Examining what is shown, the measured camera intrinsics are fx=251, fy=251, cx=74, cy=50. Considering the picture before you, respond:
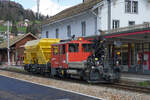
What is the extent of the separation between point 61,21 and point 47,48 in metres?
12.9

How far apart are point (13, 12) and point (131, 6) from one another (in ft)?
351

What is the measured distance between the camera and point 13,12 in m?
128

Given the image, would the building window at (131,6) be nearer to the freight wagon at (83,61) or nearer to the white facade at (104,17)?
the white facade at (104,17)

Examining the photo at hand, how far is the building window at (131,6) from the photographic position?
29.2 m

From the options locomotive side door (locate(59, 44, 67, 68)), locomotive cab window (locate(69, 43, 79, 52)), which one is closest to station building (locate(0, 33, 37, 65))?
locomotive side door (locate(59, 44, 67, 68))

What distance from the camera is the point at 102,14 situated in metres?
27.5

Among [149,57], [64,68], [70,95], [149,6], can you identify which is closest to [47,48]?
[64,68]

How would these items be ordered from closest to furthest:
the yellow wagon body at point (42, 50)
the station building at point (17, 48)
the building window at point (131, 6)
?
the yellow wagon body at point (42, 50), the building window at point (131, 6), the station building at point (17, 48)

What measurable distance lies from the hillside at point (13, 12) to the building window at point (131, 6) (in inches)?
3380

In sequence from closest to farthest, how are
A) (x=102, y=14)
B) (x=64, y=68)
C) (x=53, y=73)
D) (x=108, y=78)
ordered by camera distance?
(x=108, y=78)
(x=64, y=68)
(x=53, y=73)
(x=102, y=14)

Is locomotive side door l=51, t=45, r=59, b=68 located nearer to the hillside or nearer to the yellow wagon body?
the yellow wagon body

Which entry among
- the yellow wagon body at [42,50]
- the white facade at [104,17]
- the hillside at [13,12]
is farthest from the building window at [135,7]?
the hillside at [13,12]

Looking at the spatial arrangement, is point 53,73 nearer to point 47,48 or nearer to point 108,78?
point 47,48

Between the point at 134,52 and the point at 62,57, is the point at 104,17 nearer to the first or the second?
the point at 134,52
